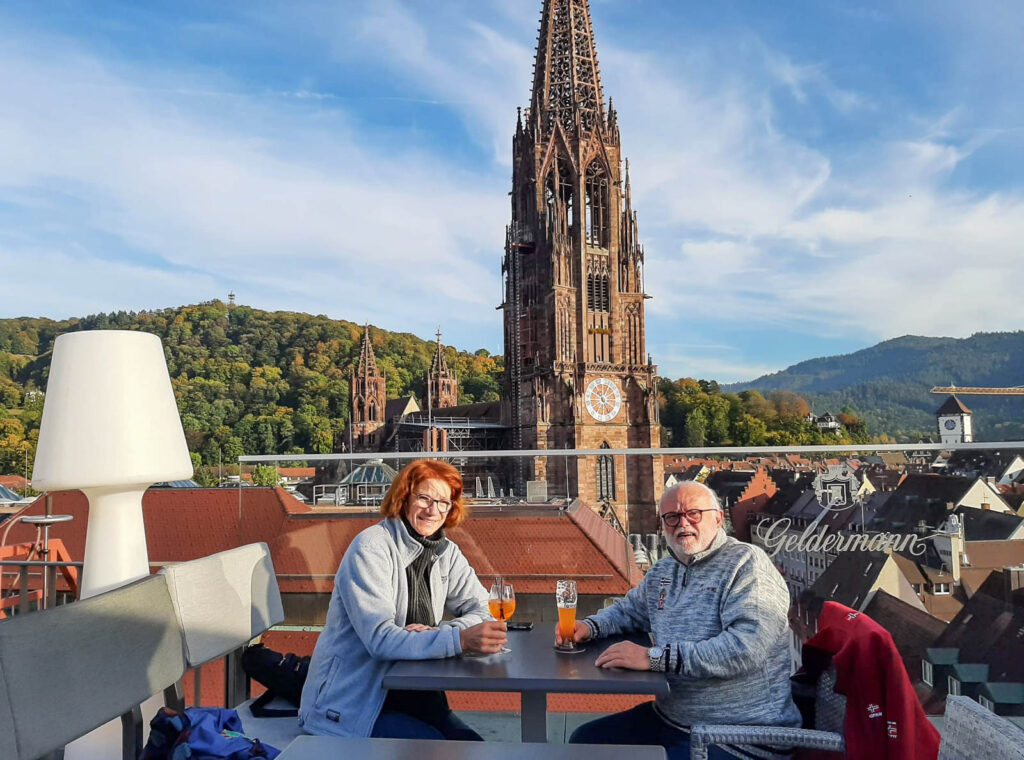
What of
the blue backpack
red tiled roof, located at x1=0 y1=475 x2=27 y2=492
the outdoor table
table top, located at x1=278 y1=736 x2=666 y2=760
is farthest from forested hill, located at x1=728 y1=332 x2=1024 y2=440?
red tiled roof, located at x1=0 y1=475 x2=27 y2=492

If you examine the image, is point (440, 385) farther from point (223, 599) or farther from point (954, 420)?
point (223, 599)

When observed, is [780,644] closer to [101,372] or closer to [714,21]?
[101,372]

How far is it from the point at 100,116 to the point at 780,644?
231 ft

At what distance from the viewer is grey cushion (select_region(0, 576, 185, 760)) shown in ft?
5.20

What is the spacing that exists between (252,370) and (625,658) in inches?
2698

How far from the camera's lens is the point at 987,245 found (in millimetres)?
95250

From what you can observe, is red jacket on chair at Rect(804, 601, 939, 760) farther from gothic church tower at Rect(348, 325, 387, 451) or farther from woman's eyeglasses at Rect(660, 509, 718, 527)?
gothic church tower at Rect(348, 325, 387, 451)

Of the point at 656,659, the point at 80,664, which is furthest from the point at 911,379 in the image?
the point at 80,664

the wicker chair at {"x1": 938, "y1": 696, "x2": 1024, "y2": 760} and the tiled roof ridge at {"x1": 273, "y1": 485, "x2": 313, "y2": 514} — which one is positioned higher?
the tiled roof ridge at {"x1": 273, "y1": 485, "x2": 313, "y2": 514}

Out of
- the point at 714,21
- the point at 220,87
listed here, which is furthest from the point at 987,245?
the point at 220,87

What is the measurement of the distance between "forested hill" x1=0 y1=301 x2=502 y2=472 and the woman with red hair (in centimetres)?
5024

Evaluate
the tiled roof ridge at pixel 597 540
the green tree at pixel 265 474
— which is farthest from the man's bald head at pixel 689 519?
the green tree at pixel 265 474

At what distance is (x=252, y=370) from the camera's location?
219 feet

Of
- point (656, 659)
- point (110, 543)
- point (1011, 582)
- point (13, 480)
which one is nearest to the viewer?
point (656, 659)
